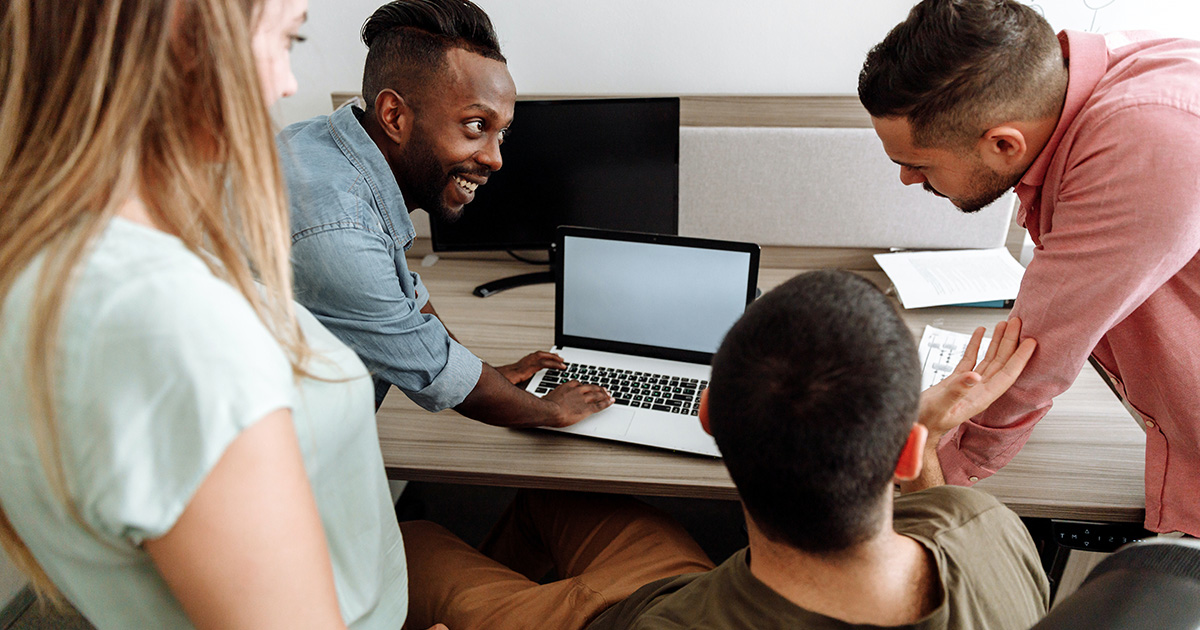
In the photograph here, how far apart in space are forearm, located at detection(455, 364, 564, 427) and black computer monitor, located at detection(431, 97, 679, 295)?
51cm

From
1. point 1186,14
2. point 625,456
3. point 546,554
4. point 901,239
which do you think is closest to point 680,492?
point 625,456

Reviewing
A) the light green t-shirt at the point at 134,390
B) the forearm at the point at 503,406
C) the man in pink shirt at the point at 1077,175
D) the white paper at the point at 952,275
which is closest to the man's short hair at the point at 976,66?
the man in pink shirt at the point at 1077,175

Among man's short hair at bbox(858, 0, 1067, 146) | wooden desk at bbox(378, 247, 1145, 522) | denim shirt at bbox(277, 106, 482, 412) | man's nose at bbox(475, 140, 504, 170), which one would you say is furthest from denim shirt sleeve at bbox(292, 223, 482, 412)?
man's short hair at bbox(858, 0, 1067, 146)

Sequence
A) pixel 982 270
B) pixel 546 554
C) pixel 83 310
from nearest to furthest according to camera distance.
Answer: pixel 83 310 → pixel 546 554 → pixel 982 270

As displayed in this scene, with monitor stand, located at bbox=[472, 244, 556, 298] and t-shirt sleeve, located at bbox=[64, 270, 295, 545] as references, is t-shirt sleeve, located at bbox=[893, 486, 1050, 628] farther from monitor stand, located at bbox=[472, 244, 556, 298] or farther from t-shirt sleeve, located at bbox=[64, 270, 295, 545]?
monitor stand, located at bbox=[472, 244, 556, 298]

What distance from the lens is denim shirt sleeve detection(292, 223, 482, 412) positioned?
94 cm

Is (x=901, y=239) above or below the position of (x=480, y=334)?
above

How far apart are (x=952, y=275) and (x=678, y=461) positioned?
80cm

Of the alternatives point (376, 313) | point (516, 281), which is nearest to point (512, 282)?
point (516, 281)

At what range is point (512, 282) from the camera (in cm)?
161

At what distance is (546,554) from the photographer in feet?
4.15

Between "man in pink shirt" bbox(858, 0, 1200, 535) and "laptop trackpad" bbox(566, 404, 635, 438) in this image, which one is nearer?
"man in pink shirt" bbox(858, 0, 1200, 535)

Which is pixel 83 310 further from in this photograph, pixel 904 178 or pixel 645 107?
pixel 645 107

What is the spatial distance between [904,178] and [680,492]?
0.57 meters
